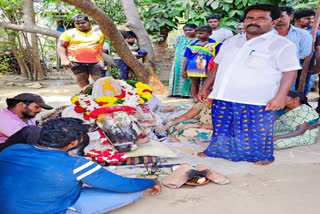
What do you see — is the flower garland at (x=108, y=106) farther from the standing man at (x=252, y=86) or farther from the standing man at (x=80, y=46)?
the standing man at (x=80, y=46)

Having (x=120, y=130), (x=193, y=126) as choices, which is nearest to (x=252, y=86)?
(x=193, y=126)

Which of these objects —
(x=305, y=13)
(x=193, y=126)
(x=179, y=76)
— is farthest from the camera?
(x=179, y=76)

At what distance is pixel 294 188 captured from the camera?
8.64 feet

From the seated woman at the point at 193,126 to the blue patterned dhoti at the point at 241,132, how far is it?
540 mm

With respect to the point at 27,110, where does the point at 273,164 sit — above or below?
below

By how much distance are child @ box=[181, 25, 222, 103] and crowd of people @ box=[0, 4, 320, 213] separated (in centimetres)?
2

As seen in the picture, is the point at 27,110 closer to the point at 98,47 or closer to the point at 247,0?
the point at 98,47

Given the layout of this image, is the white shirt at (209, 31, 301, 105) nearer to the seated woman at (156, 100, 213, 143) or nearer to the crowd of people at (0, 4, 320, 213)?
the crowd of people at (0, 4, 320, 213)

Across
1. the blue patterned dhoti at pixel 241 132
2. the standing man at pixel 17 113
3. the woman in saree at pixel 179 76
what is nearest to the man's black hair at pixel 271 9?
the blue patterned dhoti at pixel 241 132

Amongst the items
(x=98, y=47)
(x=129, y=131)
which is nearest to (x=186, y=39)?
(x=98, y=47)

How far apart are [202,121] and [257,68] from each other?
1378 mm

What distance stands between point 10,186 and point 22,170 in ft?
0.40

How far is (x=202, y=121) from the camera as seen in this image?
13.8ft

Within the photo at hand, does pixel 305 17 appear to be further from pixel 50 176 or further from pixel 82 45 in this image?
pixel 50 176
